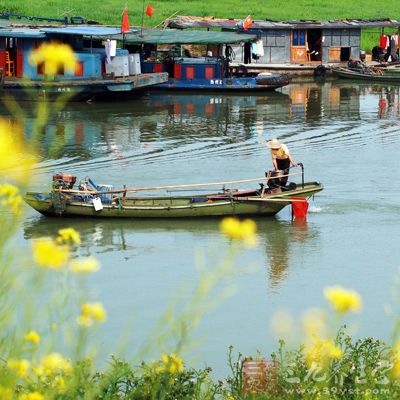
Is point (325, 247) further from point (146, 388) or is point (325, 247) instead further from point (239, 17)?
point (239, 17)

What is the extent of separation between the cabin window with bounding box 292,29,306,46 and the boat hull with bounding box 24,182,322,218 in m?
29.6

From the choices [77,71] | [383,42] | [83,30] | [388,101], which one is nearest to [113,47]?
[83,30]

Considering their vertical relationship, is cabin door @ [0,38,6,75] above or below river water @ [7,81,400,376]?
above

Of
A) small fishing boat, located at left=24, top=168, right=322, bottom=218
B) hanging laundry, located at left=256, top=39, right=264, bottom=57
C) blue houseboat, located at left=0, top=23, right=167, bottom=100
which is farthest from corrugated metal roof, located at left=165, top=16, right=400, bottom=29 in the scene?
small fishing boat, located at left=24, top=168, right=322, bottom=218

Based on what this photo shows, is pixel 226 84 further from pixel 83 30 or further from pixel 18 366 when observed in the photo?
pixel 18 366

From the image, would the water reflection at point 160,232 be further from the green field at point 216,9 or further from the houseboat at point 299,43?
the green field at point 216,9

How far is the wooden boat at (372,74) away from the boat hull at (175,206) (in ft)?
89.6

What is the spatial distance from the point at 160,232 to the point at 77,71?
56.4 feet

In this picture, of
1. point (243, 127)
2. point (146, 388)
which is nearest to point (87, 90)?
point (243, 127)

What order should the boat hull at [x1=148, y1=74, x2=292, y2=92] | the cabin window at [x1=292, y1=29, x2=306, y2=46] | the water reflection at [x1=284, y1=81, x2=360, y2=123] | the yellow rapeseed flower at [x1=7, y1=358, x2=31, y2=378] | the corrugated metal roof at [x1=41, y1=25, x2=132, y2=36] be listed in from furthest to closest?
the cabin window at [x1=292, y1=29, x2=306, y2=46], the boat hull at [x1=148, y1=74, x2=292, y2=92], the water reflection at [x1=284, y1=81, x2=360, y2=123], the corrugated metal roof at [x1=41, y1=25, x2=132, y2=36], the yellow rapeseed flower at [x1=7, y1=358, x2=31, y2=378]

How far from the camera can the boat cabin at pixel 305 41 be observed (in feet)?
152

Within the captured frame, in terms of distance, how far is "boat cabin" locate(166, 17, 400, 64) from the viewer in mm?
46344

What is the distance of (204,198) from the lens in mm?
19125

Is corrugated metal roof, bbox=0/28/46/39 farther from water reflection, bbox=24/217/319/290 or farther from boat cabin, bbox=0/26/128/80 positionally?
water reflection, bbox=24/217/319/290
